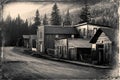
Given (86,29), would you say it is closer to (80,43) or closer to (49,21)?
(80,43)

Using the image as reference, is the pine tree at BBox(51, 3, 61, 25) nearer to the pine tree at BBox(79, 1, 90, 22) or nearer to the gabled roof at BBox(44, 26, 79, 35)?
the gabled roof at BBox(44, 26, 79, 35)

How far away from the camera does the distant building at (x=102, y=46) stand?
9.02 ft

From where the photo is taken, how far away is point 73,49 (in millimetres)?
2785

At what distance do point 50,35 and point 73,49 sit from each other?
26 centimetres

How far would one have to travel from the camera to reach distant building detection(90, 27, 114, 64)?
9.02ft

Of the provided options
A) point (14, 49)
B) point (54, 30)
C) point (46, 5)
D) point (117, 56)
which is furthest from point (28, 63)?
point (117, 56)

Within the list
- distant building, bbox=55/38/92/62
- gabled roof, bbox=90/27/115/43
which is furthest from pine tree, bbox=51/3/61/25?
gabled roof, bbox=90/27/115/43

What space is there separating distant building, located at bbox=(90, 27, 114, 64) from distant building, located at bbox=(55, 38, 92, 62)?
0.19 ft

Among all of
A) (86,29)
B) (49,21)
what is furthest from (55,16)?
(86,29)

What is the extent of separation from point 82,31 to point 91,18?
7.2 inches

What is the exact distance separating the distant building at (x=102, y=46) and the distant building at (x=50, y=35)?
0.70 feet

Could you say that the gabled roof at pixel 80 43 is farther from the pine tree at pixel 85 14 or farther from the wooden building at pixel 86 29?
the pine tree at pixel 85 14

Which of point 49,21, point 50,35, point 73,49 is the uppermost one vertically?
point 49,21

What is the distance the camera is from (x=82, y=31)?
273cm
